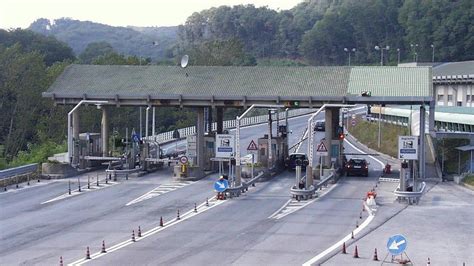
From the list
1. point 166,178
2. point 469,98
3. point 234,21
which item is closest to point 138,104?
point 166,178

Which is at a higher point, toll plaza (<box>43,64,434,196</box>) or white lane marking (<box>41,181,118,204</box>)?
toll plaza (<box>43,64,434,196</box>)

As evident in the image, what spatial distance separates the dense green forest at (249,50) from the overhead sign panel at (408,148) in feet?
84.5

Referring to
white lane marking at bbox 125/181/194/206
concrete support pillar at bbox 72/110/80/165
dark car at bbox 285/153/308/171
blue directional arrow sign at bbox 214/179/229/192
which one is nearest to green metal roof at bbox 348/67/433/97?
dark car at bbox 285/153/308/171

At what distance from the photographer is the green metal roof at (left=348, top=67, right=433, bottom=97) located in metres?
46.1

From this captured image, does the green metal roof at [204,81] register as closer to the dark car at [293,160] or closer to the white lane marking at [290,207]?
the dark car at [293,160]

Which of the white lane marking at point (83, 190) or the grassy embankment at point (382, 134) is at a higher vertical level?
the grassy embankment at point (382, 134)

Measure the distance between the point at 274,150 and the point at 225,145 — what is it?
10.7 m

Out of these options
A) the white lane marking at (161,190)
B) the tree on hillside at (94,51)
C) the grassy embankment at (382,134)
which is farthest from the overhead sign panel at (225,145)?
the tree on hillside at (94,51)

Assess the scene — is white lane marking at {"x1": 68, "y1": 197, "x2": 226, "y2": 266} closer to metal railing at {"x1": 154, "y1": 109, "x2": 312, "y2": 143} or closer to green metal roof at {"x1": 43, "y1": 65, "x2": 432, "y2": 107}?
green metal roof at {"x1": 43, "y1": 65, "x2": 432, "y2": 107}

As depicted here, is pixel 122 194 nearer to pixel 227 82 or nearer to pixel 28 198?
pixel 28 198

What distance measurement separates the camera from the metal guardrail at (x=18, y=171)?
43.0m

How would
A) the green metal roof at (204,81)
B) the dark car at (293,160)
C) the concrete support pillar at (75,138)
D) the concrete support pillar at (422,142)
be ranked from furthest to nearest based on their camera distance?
1. the dark car at (293,160)
2. the concrete support pillar at (75,138)
3. the green metal roof at (204,81)
4. the concrete support pillar at (422,142)

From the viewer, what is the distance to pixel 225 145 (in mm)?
41562

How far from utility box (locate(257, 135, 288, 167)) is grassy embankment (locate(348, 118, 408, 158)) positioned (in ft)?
48.6
